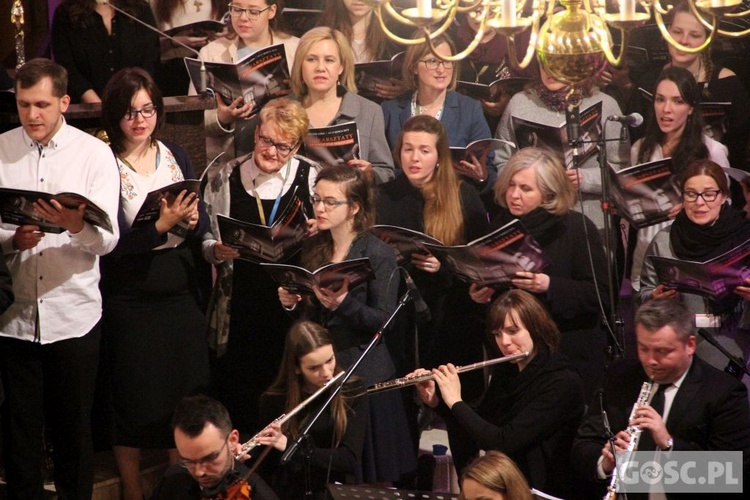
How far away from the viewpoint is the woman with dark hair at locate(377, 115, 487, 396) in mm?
5184

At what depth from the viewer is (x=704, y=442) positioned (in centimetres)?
409

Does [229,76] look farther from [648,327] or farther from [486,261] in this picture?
[648,327]

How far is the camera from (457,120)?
5.58 meters

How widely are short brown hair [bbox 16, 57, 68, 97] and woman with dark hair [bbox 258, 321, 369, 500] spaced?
1347 mm

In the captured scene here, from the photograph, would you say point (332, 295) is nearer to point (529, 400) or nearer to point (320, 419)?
point (320, 419)

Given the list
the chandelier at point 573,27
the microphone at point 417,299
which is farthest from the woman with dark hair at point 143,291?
the chandelier at point 573,27

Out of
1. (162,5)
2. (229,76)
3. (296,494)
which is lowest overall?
(296,494)

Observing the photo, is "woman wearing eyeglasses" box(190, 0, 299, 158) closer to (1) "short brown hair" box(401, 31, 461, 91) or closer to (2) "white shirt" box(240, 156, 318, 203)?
(2) "white shirt" box(240, 156, 318, 203)

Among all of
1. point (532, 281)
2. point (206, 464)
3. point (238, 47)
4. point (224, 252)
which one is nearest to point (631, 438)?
point (532, 281)

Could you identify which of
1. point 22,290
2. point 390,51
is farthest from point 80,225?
point 390,51

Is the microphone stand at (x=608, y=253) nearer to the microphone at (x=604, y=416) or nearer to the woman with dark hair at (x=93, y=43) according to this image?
the microphone at (x=604, y=416)

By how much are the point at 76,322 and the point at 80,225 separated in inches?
17.2

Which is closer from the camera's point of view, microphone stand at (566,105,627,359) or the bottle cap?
microphone stand at (566,105,627,359)

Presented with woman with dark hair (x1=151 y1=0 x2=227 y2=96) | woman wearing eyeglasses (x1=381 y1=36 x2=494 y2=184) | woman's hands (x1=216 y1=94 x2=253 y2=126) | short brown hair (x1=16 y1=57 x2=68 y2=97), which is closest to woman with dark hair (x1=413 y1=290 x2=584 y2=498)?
woman wearing eyeglasses (x1=381 y1=36 x2=494 y2=184)
